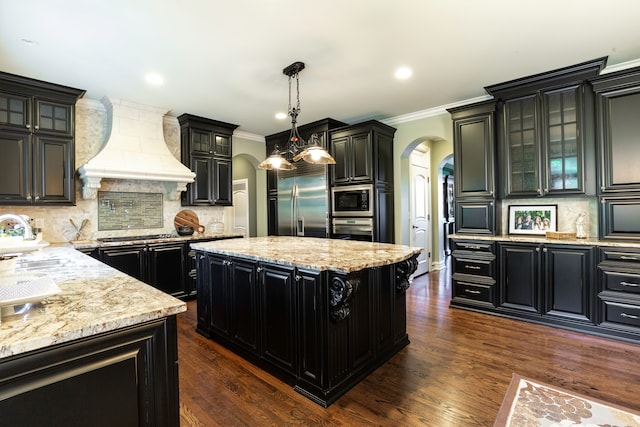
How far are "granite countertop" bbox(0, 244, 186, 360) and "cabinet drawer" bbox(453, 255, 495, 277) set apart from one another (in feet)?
11.8

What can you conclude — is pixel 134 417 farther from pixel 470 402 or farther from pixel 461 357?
pixel 461 357

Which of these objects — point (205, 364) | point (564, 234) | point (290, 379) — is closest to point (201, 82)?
point (205, 364)

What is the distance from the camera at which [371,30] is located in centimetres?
259

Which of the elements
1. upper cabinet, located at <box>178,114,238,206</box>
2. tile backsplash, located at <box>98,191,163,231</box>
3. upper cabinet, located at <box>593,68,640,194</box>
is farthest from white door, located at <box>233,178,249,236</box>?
upper cabinet, located at <box>593,68,640,194</box>

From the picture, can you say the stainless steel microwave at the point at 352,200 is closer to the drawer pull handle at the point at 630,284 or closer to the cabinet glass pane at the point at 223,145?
the cabinet glass pane at the point at 223,145

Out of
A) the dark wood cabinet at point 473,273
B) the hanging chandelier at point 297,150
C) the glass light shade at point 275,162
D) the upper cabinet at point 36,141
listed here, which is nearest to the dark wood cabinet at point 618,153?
the dark wood cabinet at point 473,273

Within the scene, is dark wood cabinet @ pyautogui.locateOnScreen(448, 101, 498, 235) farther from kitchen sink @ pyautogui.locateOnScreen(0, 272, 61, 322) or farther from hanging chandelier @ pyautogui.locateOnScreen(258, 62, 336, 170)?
kitchen sink @ pyautogui.locateOnScreen(0, 272, 61, 322)

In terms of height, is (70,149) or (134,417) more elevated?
(70,149)

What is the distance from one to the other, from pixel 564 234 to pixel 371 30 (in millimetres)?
3019

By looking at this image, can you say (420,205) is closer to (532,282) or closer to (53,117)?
(532,282)

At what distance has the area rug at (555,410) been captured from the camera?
6.03 feet

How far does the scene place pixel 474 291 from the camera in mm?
3885

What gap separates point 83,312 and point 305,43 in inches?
102

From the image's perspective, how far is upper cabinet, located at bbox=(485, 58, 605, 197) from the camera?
335 centimetres
